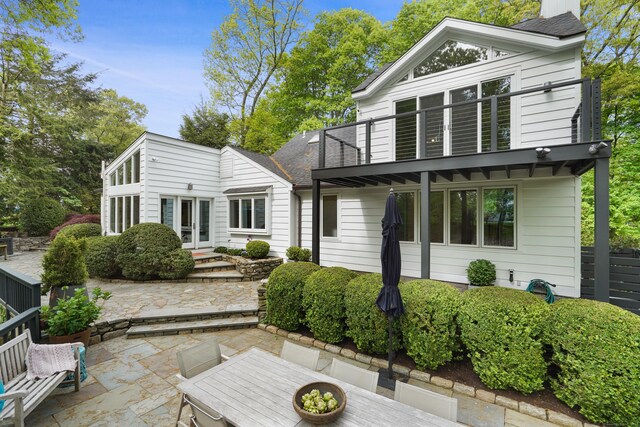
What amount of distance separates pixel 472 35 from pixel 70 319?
10935mm

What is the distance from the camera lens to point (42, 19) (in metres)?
6.49

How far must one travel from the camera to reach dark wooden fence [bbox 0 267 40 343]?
3.75 meters

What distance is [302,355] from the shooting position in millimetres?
3191

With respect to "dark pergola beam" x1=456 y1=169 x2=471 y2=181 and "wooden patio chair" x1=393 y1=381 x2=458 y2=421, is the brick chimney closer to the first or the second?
"dark pergola beam" x1=456 y1=169 x2=471 y2=181

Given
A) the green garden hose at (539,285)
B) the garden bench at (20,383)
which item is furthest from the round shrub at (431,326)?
the garden bench at (20,383)

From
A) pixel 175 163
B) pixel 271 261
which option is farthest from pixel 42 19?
pixel 271 261

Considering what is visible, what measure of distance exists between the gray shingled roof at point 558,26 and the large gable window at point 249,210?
9175mm

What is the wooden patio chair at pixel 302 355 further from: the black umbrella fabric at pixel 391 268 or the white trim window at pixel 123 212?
the white trim window at pixel 123 212

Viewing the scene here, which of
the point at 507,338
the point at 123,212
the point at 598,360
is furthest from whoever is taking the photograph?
the point at 123,212

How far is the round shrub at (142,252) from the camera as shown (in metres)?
8.46

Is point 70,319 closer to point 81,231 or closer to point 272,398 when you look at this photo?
point 272,398

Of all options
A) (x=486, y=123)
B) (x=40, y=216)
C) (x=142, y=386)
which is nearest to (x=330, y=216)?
(x=486, y=123)

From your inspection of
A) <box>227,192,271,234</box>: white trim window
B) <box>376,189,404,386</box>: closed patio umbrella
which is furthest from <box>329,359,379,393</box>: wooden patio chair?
<box>227,192,271,234</box>: white trim window

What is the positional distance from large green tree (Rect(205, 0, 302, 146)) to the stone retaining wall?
502 inches
